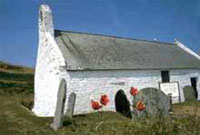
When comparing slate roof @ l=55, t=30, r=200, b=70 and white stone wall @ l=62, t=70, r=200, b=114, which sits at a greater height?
slate roof @ l=55, t=30, r=200, b=70

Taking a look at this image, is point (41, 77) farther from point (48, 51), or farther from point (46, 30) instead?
point (46, 30)

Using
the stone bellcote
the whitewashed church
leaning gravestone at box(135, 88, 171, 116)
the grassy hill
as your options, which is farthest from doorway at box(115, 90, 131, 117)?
leaning gravestone at box(135, 88, 171, 116)

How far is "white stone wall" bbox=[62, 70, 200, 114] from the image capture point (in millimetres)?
17984

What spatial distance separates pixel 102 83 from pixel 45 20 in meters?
6.06

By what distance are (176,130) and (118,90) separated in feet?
47.7

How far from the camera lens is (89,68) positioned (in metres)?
18.7

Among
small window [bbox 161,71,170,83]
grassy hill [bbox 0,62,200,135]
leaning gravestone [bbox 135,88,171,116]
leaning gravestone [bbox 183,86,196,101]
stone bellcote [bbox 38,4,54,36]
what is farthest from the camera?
leaning gravestone [bbox 183,86,196,101]

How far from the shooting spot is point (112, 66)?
20375mm

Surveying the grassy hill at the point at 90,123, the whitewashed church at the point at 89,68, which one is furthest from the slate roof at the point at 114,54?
the grassy hill at the point at 90,123

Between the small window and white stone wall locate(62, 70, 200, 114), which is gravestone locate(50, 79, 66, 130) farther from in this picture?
the small window

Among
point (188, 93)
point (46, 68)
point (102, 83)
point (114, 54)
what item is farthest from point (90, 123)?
point (188, 93)

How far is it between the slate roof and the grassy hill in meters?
4.04

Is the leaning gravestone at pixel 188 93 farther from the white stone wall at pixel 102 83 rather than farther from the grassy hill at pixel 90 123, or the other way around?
the white stone wall at pixel 102 83

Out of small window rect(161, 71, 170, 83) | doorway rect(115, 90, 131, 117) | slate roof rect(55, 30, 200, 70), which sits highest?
slate roof rect(55, 30, 200, 70)
